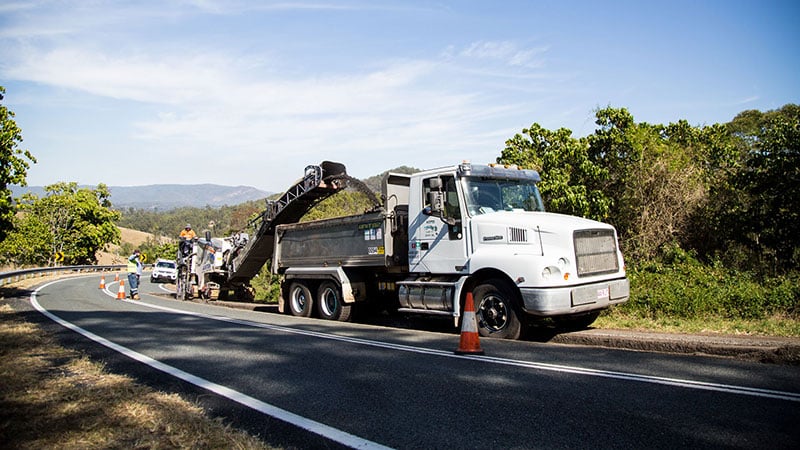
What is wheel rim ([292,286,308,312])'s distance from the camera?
544 inches

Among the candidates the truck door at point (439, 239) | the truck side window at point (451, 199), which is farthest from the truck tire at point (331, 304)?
the truck side window at point (451, 199)

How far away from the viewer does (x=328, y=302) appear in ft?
42.9

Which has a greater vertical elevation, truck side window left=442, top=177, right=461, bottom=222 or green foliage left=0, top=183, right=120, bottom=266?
green foliage left=0, top=183, right=120, bottom=266

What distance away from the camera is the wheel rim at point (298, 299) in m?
13.8

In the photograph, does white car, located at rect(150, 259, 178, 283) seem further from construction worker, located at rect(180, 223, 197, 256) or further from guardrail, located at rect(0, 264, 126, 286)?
construction worker, located at rect(180, 223, 197, 256)

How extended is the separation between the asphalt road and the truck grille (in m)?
1.50

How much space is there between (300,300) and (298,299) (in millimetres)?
76

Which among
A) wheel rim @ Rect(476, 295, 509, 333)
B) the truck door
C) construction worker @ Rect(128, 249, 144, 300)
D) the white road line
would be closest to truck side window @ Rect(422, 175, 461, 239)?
the truck door

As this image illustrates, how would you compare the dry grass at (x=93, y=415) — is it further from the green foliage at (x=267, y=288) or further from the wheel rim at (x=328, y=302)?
the green foliage at (x=267, y=288)

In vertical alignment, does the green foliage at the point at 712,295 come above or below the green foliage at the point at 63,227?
below

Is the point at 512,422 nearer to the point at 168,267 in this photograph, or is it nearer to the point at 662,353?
the point at 662,353

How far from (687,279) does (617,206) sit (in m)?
4.63

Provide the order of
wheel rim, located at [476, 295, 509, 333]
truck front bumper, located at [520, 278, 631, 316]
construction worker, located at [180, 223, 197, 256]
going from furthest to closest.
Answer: construction worker, located at [180, 223, 197, 256], wheel rim, located at [476, 295, 509, 333], truck front bumper, located at [520, 278, 631, 316]

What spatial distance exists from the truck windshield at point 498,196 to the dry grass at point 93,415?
610cm
